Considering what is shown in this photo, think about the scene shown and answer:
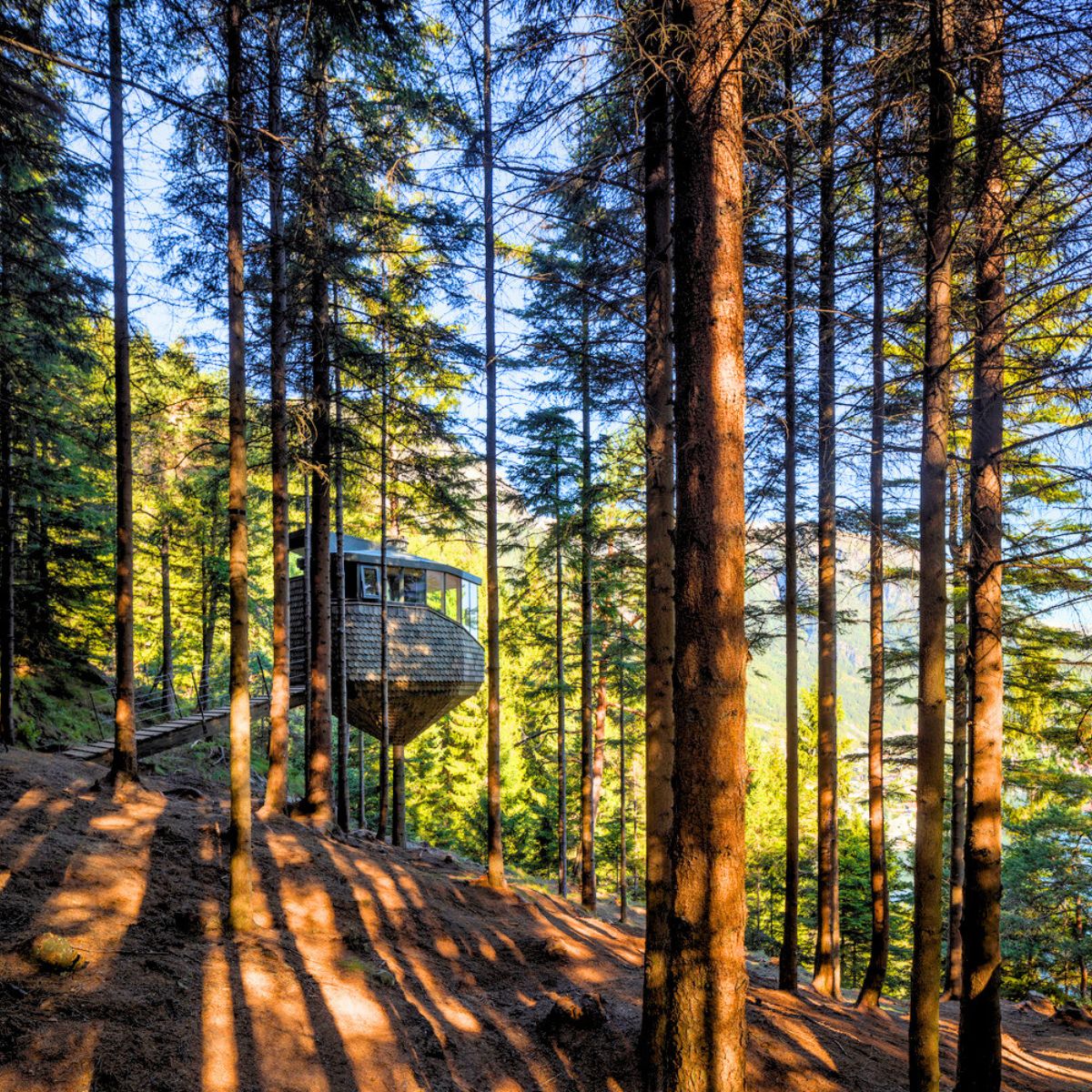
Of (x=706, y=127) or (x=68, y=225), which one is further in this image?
(x=68, y=225)

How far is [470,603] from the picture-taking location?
61.7ft

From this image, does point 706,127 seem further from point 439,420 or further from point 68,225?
point 68,225

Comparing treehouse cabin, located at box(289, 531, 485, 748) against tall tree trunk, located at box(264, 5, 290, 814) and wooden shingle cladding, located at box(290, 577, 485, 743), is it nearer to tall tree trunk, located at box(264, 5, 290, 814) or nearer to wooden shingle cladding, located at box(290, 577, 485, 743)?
wooden shingle cladding, located at box(290, 577, 485, 743)

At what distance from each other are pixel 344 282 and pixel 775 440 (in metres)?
7.29

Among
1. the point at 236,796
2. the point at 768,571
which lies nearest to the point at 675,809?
the point at 236,796

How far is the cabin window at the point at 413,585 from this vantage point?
16.2 meters

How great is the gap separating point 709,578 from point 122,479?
27.0 ft

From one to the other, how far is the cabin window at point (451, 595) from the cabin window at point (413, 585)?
0.93m

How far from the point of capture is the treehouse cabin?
14.6m

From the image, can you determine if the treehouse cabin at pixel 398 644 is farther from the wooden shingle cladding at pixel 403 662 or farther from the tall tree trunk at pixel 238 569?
the tall tree trunk at pixel 238 569

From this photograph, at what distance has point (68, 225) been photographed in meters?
11.6

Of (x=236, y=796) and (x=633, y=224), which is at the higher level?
(x=633, y=224)

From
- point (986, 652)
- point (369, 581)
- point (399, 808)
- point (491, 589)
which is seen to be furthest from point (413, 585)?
point (986, 652)

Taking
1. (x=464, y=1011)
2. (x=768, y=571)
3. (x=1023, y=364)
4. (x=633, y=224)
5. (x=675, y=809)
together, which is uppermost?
(x=633, y=224)
